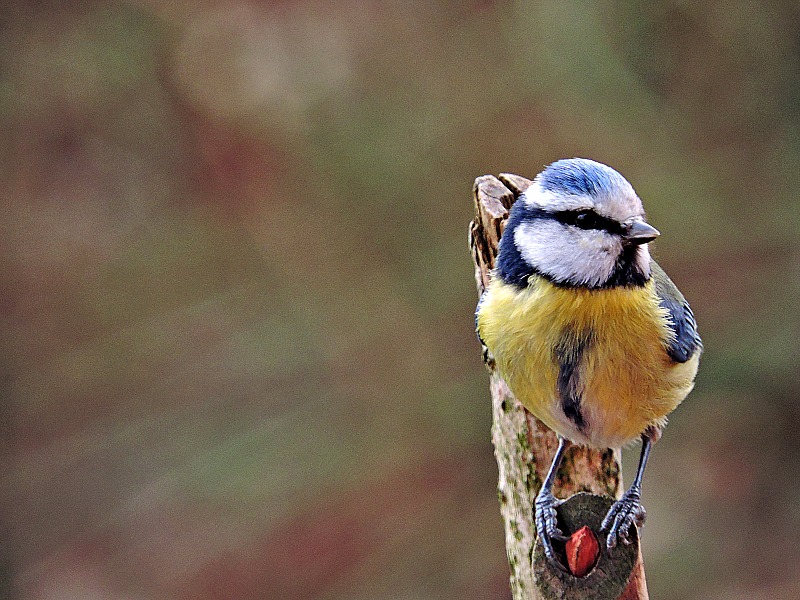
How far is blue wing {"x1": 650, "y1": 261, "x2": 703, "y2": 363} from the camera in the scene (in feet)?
6.56

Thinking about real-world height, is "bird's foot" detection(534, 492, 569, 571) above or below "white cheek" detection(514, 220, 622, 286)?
below

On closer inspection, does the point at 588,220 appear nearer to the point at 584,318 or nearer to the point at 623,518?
the point at 584,318

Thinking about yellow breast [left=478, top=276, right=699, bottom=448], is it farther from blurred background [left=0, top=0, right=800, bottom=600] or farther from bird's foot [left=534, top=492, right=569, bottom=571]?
blurred background [left=0, top=0, right=800, bottom=600]

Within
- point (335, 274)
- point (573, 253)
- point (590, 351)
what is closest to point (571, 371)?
point (590, 351)

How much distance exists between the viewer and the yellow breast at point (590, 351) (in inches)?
76.2

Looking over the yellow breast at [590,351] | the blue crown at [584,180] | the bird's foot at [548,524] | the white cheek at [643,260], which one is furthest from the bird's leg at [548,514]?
the blue crown at [584,180]

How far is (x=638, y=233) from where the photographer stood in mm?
1871

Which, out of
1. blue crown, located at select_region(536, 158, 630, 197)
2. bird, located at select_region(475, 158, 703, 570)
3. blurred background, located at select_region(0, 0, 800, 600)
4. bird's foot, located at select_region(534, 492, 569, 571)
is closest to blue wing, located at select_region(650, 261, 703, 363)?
bird, located at select_region(475, 158, 703, 570)

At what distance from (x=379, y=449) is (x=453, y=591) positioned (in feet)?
2.49

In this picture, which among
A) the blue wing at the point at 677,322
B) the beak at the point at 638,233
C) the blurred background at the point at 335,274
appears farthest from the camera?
the blurred background at the point at 335,274

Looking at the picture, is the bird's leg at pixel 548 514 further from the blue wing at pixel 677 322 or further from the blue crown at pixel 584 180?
the blue crown at pixel 584 180

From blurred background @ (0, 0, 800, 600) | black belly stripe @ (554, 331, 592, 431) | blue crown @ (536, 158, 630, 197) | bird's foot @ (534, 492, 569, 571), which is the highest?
blurred background @ (0, 0, 800, 600)

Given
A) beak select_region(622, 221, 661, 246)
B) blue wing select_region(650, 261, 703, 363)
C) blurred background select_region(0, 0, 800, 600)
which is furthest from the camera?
blurred background select_region(0, 0, 800, 600)

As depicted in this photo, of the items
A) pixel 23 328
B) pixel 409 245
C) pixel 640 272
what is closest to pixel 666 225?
pixel 409 245
